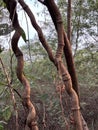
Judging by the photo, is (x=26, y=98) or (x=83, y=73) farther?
(x=83, y=73)

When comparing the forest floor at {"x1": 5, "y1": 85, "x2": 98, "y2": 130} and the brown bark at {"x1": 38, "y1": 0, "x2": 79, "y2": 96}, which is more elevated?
the brown bark at {"x1": 38, "y1": 0, "x2": 79, "y2": 96}

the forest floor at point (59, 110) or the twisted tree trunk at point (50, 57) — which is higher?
the twisted tree trunk at point (50, 57)

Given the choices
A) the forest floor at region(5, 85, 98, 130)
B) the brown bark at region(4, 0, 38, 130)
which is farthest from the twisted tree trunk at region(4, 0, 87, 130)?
the forest floor at region(5, 85, 98, 130)

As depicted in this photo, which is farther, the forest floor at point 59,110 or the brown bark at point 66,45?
the forest floor at point 59,110

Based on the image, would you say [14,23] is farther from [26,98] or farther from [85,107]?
[85,107]

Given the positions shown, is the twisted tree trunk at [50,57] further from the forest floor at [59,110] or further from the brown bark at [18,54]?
the forest floor at [59,110]

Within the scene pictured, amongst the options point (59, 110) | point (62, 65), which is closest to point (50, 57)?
point (62, 65)

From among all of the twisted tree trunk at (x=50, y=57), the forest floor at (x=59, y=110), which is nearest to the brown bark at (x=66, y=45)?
the twisted tree trunk at (x=50, y=57)

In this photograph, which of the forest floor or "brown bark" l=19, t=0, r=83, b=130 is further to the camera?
the forest floor

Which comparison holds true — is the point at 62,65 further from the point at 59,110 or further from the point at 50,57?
the point at 59,110

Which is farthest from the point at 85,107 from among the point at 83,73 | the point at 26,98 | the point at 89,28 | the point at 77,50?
the point at 26,98

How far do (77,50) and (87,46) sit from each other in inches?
6.0

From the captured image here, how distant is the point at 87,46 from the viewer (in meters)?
4.45

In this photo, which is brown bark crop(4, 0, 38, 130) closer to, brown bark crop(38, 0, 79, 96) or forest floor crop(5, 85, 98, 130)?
brown bark crop(38, 0, 79, 96)
